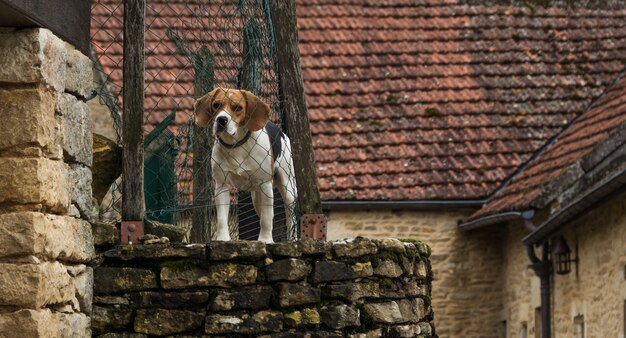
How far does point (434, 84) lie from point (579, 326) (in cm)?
474

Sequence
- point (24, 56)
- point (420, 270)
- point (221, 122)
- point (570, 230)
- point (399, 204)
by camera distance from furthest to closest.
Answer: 1. point (399, 204)
2. point (570, 230)
3. point (420, 270)
4. point (221, 122)
5. point (24, 56)

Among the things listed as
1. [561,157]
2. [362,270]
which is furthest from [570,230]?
[362,270]

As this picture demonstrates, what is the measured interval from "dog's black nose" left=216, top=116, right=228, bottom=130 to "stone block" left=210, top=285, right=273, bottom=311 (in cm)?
88

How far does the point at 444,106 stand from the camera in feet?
60.2

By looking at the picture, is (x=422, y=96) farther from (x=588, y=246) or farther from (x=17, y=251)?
(x=17, y=251)

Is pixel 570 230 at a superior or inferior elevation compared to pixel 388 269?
superior

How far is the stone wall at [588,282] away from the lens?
43.2 feet

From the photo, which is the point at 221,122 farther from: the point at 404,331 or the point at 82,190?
the point at 404,331

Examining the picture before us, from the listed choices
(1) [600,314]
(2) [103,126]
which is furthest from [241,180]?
(2) [103,126]

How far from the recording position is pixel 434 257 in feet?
56.8

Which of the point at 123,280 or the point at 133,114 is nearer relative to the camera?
the point at 123,280

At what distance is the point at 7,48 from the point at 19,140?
0.35 metres

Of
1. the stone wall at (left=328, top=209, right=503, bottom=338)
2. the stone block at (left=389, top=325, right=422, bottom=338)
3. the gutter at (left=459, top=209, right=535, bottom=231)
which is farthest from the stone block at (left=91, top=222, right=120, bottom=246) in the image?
the stone wall at (left=328, top=209, right=503, bottom=338)

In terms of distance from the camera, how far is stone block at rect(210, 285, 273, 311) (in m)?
6.74
